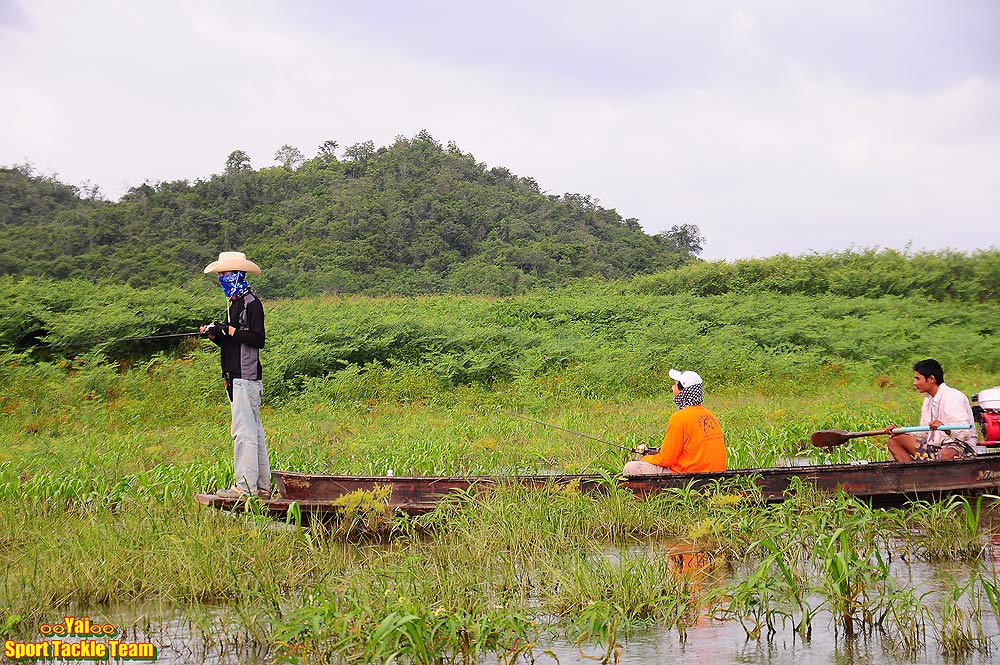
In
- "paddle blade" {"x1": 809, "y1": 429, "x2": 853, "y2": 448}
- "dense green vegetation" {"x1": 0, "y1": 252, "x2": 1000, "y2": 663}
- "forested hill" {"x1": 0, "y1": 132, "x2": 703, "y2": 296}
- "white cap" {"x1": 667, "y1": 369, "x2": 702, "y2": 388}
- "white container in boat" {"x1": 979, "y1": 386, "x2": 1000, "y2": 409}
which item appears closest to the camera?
"dense green vegetation" {"x1": 0, "y1": 252, "x2": 1000, "y2": 663}

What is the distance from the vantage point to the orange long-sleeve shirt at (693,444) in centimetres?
859

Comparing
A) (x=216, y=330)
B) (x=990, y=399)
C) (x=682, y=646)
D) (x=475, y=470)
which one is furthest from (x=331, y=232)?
(x=682, y=646)

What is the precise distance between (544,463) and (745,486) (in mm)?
3444

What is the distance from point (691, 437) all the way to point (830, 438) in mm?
Result: 2363

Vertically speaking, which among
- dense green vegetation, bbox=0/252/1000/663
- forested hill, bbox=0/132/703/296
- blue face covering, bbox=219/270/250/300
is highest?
forested hill, bbox=0/132/703/296

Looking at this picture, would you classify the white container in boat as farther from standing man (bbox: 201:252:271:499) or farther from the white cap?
standing man (bbox: 201:252:271:499)

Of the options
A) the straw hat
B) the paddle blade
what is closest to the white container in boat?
the paddle blade

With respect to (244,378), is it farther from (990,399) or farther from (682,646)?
(990,399)

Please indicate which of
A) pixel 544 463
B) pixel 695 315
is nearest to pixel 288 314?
pixel 695 315

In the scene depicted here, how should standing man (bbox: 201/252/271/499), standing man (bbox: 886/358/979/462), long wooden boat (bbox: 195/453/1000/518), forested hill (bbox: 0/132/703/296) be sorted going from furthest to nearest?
forested hill (bbox: 0/132/703/296) → standing man (bbox: 886/358/979/462) → standing man (bbox: 201/252/271/499) → long wooden boat (bbox: 195/453/1000/518)

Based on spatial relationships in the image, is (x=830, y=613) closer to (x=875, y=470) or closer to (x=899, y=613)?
(x=899, y=613)

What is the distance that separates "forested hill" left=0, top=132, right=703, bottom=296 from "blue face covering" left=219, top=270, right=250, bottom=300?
73.5 ft

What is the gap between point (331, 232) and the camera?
42.9m

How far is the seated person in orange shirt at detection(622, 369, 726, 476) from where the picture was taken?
855 cm
